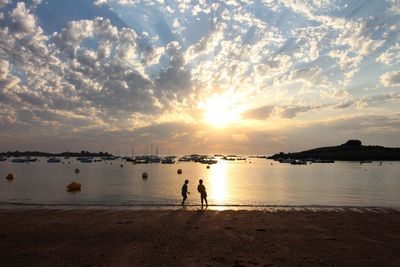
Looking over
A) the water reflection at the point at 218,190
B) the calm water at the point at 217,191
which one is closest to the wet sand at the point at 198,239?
the calm water at the point at 217,191

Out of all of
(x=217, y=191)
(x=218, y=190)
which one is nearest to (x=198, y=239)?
(x=217, y=191)

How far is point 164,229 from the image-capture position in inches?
737

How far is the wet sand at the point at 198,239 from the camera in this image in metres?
13.0

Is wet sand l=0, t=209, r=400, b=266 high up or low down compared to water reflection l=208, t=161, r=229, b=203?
down

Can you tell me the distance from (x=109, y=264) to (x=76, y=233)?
6057 millimetres

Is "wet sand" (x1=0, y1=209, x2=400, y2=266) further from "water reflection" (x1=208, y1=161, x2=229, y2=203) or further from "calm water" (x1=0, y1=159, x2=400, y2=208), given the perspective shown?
"water reflection" (x1=208, y1=161, x2=229, y2=203)

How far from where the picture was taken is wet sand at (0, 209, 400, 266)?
12969mm

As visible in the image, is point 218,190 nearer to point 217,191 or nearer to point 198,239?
point 217,191

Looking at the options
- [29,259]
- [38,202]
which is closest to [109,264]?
[29,259]

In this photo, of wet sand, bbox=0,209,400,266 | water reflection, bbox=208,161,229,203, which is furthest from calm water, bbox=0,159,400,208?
wet sand, bbox=0,209,400,266

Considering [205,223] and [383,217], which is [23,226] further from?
[383,217]

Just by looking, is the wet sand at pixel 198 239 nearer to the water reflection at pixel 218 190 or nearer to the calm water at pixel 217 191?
the calm water at pixel 217 191

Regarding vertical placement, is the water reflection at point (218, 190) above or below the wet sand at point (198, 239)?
above

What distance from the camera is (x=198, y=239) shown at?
16.4m
